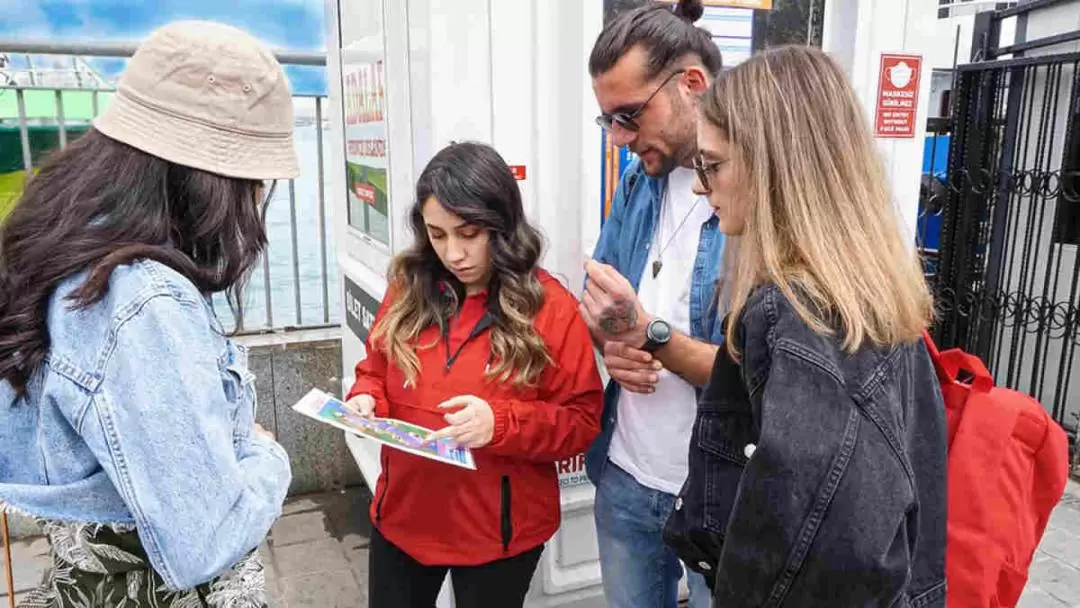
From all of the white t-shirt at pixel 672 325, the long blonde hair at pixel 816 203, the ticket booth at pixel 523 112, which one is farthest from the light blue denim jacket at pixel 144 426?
the ticket booth at pixel 523 112

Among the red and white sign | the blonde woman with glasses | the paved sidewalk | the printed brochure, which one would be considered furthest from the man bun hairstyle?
the paved sidewalk

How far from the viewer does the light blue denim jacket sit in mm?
1024

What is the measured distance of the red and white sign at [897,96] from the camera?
7.44 feet

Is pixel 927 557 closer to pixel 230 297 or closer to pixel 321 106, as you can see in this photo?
pixel 230 297

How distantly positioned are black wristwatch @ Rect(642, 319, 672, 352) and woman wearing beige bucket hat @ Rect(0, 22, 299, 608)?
2.59 feet

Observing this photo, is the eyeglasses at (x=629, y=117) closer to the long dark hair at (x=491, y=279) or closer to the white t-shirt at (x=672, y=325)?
the white t-shirt at (x=672, y=325)

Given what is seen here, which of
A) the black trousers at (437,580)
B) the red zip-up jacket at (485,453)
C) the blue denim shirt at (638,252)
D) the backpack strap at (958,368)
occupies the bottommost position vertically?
the black trousers at (437,580)

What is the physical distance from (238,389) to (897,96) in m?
2.00

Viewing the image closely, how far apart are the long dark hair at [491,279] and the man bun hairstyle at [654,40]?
0.35 metres

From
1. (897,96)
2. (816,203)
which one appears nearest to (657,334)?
(816,203)

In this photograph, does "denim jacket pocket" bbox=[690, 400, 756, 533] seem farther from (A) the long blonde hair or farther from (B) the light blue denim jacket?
(B) the light blue denim jacket

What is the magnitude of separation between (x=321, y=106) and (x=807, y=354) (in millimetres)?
3127

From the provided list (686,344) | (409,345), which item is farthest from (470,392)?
(686,344)

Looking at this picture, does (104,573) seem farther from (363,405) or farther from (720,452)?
(720,452)
